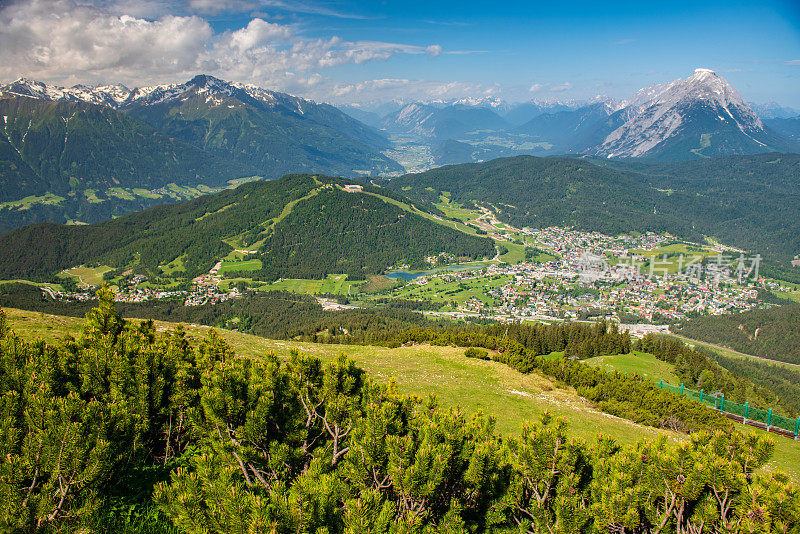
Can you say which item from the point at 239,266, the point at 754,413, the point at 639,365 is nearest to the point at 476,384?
the point at 754,413

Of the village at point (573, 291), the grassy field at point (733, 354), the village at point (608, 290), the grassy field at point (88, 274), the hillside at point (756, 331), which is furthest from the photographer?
the grassy field at point (88, 274)

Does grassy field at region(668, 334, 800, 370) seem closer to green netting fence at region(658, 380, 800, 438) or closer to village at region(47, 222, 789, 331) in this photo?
village at region(47, 222, 789, 331)

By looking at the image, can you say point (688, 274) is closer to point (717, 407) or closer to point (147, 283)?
point (717, 407)

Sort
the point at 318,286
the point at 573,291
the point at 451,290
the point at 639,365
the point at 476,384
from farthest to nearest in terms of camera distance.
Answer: the point at 318,286 < the point at 451,290 < the point at 573,291 < the point at 639,365 < the point at 476,384

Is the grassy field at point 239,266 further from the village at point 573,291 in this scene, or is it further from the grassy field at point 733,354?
the grassy field at point 733,354

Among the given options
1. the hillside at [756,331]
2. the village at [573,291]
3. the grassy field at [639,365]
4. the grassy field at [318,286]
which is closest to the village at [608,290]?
the village at [573,291]

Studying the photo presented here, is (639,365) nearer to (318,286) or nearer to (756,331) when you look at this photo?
(756,331)

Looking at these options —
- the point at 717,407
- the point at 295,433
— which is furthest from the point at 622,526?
the point at 717,407

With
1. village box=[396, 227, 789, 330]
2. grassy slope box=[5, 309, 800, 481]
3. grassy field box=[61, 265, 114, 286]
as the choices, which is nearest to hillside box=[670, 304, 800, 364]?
village box=[396, 227, 789, 330]
